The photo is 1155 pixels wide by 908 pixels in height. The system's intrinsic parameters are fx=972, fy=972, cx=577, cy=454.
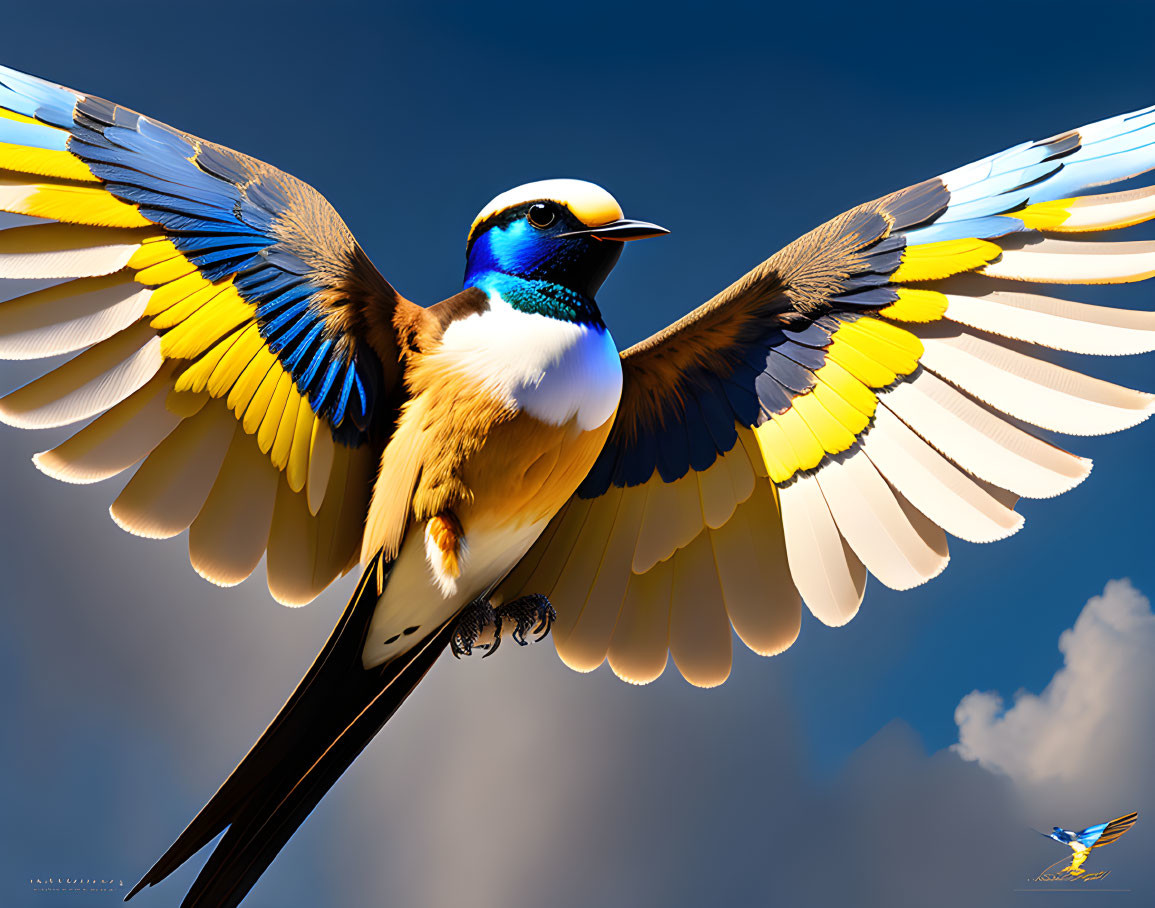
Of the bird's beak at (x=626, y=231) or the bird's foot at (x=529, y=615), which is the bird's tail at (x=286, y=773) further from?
the bird's beak at (x=626, y=231)

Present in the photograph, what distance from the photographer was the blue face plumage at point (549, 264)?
61.1 inches

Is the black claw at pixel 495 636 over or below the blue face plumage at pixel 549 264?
below

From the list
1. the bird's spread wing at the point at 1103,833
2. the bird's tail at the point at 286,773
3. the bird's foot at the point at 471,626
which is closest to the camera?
the bird's tail at the point at 286,773

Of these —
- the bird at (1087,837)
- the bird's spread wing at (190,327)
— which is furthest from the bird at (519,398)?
the bird at (1087,837)

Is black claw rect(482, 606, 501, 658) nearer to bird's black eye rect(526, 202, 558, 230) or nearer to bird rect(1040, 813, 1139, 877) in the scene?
bird's black eye rect(526, 202, 558, 230)

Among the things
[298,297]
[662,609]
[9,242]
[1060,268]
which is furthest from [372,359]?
[1060,268]

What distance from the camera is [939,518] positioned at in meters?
1.68

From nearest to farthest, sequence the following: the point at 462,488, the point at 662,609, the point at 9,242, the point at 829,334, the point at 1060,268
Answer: the point at 9,242 → the point at 462,488 → the point at 1060,268 → the point at 829,334 → the point at 662,609

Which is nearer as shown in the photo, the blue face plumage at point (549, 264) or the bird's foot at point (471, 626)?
the blue face plumage at point (549, 264)

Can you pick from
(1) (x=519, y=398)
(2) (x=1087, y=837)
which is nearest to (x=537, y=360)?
(1) (x=519, y=398)

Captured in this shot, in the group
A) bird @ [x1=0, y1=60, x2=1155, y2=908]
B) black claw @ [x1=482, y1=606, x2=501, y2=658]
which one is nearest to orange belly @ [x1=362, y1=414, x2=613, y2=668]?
bird @ [x1=0, y1=60, x2=1155, y2=908]

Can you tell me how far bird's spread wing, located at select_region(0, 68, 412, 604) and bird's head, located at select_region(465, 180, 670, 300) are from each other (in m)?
0.20

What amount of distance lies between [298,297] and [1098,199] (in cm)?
136

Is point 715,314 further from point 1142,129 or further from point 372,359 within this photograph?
point 1142,129
